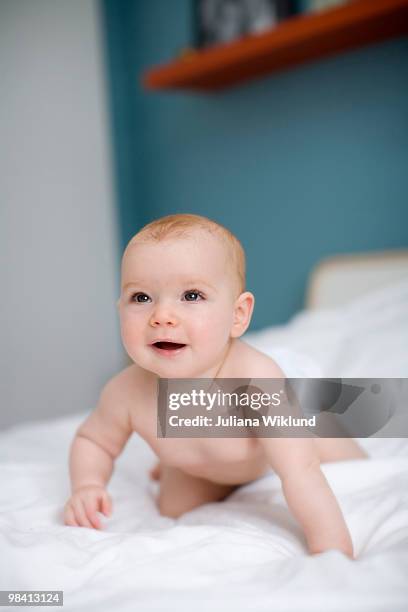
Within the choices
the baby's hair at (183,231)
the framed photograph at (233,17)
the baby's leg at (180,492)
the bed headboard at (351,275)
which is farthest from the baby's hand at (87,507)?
the framed photograph at (233,17)

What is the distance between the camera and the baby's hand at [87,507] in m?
0.78

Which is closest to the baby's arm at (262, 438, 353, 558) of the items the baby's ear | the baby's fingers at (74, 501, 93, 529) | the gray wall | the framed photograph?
the baby's ear

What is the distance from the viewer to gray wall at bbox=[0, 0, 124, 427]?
2.45m

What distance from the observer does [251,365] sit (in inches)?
31.0

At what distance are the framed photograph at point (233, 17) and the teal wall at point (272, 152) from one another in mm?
204

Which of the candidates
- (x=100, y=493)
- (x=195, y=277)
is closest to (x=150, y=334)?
(x=195, y=277)

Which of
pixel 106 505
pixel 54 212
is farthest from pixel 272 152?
pixel 106 505

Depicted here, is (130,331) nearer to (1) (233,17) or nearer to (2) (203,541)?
(2) (203,541)

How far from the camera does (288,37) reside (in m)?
1.81

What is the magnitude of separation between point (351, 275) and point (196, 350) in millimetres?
1287

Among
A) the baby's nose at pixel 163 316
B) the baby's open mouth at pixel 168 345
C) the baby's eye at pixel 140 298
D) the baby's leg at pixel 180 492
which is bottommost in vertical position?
the baby's leg at pixel 180 492

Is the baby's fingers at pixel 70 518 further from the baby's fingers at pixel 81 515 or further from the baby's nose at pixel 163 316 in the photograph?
the baby's nose at pixel 163 316

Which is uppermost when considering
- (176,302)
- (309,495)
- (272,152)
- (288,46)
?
(288,46)

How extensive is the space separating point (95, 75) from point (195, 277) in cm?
228
